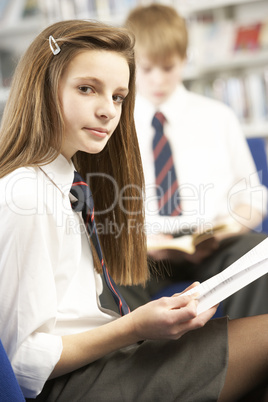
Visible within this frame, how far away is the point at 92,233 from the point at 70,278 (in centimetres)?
10

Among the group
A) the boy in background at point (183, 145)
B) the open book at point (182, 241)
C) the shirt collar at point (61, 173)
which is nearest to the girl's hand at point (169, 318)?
the shirt collar at point (61, 173)

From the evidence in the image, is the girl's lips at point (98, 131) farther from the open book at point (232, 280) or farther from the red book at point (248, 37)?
the red book at point (248, 37)

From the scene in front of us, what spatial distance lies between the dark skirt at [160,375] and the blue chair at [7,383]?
107 millimetres

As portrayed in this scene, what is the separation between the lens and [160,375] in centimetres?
76


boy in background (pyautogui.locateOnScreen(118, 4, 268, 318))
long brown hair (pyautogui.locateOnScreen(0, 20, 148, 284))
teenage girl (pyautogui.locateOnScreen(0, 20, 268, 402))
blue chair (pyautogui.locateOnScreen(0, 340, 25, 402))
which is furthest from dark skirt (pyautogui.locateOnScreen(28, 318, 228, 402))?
boy in background (pyautogui.locateOnScreen(118, 4, 268, 318))

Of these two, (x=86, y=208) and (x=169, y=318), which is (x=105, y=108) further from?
(x=169, y=318)

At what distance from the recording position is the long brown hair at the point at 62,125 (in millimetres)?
824

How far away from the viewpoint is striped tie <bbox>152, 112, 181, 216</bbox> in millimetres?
1671

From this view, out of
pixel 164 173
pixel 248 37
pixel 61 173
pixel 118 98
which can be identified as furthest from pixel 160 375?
pixel 248 37

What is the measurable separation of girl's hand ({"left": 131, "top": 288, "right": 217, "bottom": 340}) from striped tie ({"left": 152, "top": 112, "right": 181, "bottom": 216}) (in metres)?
0.90

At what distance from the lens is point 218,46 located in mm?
2715

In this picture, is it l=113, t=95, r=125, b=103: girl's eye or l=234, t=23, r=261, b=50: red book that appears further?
l=234, t=23, r=261, b=50: red book

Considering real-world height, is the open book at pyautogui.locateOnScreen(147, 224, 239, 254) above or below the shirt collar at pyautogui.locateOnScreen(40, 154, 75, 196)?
below

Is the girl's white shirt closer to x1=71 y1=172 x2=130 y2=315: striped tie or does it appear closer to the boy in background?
x1=71 y1=172 x2=130 y2=315: striped tie
